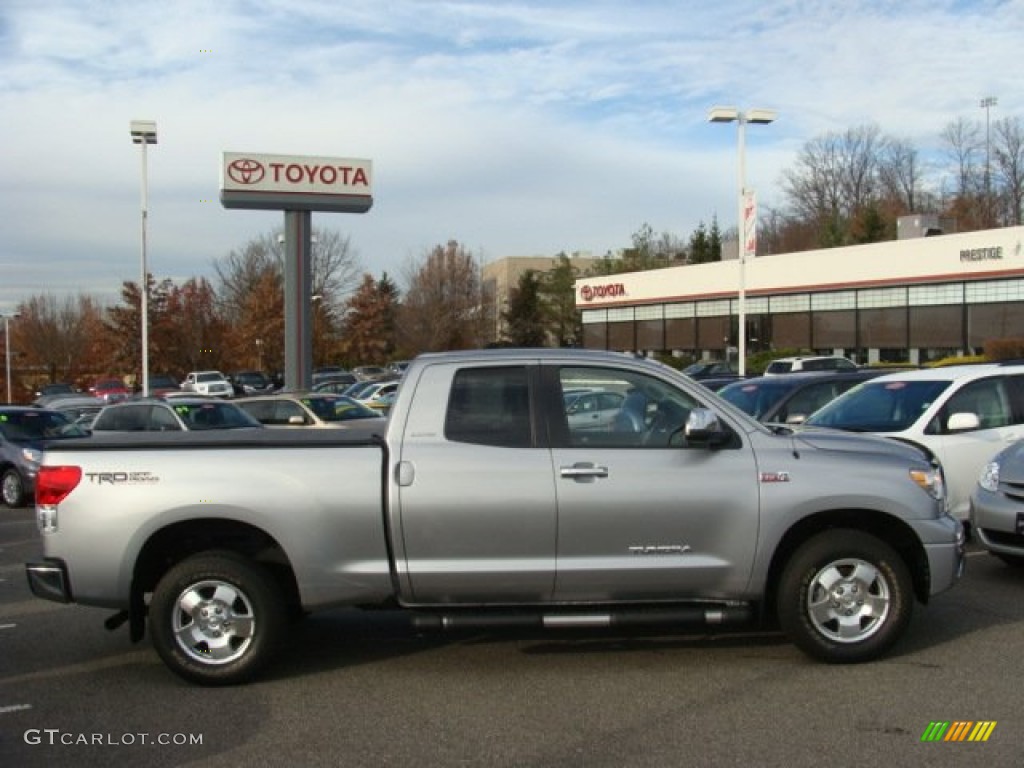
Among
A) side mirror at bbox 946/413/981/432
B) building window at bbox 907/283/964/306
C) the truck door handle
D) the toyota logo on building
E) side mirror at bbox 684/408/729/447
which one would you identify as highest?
the toyota logo on building

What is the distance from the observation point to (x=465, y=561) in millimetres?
5766

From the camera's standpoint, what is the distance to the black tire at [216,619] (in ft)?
19.1

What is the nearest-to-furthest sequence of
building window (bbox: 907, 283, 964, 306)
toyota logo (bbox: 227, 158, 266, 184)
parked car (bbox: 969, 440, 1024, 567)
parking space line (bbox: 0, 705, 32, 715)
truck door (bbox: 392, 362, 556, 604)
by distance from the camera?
parking space line (bbox: 0, 705, 32, 715) < truck door (bbox: 392, 362, 556, 604) < parked car (bbox: 969, 440, 1024, 567) < toyota logo (bbox: 227, 158, 266, 184) < building window (bbox: 907, 283, 964, 306)

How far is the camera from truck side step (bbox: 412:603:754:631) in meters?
5.80

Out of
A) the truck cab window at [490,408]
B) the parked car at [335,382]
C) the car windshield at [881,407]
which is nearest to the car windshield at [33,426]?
the car windshield at [881,407]

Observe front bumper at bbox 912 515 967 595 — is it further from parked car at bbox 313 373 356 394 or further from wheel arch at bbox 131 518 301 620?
parked car at bbox 313 373 356 394

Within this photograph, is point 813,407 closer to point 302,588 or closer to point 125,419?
point 302,588

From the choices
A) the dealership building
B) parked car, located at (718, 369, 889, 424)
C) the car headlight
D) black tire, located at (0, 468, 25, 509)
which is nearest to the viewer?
parked car, located at (718, 369, 889, 424)

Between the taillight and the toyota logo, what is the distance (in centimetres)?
3061

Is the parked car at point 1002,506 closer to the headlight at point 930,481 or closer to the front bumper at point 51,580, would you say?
the headlight at point 930,481

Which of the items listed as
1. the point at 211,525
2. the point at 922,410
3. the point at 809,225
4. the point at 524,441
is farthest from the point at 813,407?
the point at 809,225

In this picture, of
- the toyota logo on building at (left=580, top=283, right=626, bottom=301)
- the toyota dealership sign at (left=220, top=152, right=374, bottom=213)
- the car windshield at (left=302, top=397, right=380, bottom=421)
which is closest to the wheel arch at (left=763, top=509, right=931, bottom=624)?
the car windshield at (left=302, top=397, right=380, bottom=421)

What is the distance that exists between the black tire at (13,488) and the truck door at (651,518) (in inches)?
495

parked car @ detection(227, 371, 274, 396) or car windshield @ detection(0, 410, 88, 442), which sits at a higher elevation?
parked car @ detection(227, 371, 274, 396)
